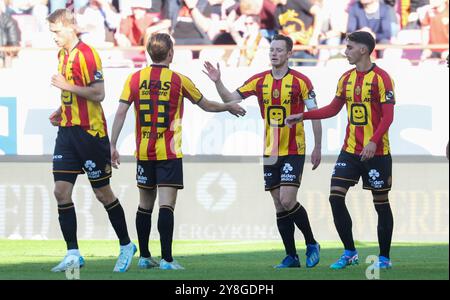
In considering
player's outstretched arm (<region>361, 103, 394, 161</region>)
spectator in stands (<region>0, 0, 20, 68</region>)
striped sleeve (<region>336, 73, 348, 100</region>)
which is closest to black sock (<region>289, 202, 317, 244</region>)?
player's outstretched arm (<region>361, 103, 394, 161</region>)

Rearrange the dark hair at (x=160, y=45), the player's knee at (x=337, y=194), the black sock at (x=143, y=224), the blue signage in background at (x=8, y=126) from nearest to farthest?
the dark hair at (x=160, y=45)
the black sock at (x=143, y=224)
the player's knee at (x=337, y=194)
the blue signage in background at (x=8, y=126)

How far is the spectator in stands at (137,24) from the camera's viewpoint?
17.4 meters

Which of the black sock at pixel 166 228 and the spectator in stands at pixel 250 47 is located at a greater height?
the spectator in stands at pixel 250 47

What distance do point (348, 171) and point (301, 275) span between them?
3.94 ft

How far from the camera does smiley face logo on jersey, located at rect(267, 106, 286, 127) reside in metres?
10.3

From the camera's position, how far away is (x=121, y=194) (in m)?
16.5

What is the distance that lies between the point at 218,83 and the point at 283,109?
0.66 m

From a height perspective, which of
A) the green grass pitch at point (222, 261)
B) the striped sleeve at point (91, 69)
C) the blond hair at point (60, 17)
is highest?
the blond hair at point (60, 17)

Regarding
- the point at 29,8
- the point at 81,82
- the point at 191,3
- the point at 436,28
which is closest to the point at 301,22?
the point at 191,3

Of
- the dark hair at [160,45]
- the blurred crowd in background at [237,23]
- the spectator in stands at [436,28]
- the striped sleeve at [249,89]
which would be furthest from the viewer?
the spectator in stands at [436,28]

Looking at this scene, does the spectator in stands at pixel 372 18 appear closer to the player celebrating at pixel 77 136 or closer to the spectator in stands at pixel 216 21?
the spectator in stands at pixel 216 21

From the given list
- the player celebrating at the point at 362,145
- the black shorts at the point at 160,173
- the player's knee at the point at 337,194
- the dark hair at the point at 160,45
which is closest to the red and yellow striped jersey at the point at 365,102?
the player celebrating at the point at 362,145

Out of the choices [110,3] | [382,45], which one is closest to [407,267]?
[382,45]

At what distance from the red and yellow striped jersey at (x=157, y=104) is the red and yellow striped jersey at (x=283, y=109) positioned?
0.86 meters
